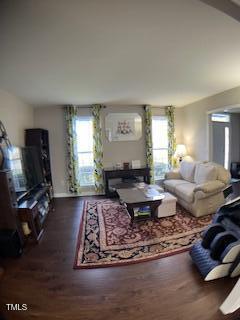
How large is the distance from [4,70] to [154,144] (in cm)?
411

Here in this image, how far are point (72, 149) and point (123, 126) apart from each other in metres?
1.56

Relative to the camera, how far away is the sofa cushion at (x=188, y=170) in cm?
430

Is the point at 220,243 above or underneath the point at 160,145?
underneath

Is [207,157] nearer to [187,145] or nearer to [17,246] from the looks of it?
[187,145]

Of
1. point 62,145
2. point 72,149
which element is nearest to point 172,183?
point 72,149

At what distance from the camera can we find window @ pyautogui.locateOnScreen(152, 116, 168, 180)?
5504 mm

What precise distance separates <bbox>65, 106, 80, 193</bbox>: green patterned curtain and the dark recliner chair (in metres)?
3.57

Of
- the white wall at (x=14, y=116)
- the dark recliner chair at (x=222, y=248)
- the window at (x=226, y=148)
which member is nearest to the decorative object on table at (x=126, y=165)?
the white wall at (x=14, y=116)

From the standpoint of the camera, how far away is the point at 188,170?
4426 mm

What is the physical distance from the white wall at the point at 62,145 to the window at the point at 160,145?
34 cm

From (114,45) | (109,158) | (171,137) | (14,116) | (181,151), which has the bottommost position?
(109,158)

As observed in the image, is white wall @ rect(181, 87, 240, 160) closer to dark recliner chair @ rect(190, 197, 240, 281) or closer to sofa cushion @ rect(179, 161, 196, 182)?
sofa cushion @ rect(179, 161, 196, 182)

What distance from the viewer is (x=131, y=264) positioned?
2176mm

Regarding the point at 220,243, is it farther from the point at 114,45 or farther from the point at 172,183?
the point at 172,183
